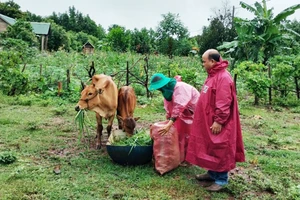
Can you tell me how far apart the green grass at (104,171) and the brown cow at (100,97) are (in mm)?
693

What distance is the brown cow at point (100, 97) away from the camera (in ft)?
15.5

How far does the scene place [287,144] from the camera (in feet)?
19.8

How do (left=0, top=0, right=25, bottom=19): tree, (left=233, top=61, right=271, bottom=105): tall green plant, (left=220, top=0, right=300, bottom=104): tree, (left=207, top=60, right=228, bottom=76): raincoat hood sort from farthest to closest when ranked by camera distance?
(left=0, top=0, right=25, bottom=19): tree < (left=220, top=0, right=300, bottom=104): tree < (left=233, top=61, right=271, bottom=105): tall green plant < (left=207, top=60, right=228, bottom=76): raincoat hood

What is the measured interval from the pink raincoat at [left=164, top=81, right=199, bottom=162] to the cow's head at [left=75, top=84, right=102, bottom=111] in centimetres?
104

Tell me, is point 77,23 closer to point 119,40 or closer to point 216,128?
point 119,40

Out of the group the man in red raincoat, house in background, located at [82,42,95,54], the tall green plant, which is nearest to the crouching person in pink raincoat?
the man in red raincoat

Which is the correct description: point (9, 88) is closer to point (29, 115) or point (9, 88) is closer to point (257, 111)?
point (29, 115)

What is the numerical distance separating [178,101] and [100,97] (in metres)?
1.28

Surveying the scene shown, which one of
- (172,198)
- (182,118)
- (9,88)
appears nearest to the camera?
(172,198)

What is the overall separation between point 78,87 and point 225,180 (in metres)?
6.89

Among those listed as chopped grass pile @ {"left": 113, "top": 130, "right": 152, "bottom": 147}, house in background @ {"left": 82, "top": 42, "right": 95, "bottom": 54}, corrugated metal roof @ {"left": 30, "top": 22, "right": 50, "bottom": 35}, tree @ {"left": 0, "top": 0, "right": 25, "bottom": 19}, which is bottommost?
chopped grass pile @ {"left": 113, "top": 130, "right": 152, "bottom": 147}

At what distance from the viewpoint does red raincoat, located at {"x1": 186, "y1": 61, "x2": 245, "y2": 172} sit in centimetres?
356

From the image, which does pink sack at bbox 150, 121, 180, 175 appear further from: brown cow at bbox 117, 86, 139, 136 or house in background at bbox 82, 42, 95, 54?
house in background at bbox 82, 42, 95, 54

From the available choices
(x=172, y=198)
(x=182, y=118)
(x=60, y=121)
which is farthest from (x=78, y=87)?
(x=172, y=198)
